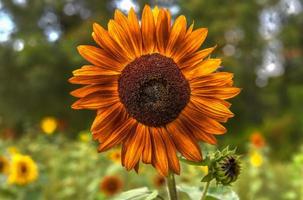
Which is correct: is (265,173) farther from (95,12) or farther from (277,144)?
(95,12)

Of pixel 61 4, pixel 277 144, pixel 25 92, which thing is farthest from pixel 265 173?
pixel 61 4

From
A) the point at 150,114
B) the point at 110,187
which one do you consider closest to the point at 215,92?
the point at 150,114

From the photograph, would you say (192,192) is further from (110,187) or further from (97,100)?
(110,187)

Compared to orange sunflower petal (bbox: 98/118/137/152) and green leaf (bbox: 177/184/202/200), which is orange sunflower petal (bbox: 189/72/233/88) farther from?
green leaf (bbox: 177/184/202/200)

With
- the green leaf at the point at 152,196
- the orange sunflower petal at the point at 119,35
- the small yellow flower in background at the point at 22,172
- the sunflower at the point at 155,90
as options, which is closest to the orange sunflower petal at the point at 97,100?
the sunflower at the point at 155,90

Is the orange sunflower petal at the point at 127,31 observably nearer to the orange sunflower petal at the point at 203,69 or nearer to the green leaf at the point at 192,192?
the orange sunflower petal at the point at 203,69

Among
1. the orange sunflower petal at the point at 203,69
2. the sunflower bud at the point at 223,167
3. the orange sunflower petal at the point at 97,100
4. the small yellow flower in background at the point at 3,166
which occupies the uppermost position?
the small yellow flower in background at the point at 3,166
